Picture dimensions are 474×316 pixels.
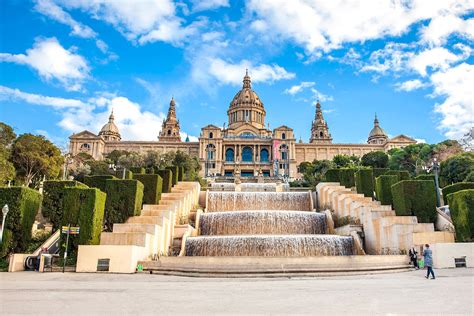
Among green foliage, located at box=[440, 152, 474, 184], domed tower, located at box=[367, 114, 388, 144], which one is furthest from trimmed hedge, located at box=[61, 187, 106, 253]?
domed tower, located at box=[367, 114, 388, 144]

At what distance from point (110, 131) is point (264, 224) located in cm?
9535

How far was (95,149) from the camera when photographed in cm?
9388

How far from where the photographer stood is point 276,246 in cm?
1759

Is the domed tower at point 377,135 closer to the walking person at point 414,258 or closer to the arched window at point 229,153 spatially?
the arched window at point 229,153

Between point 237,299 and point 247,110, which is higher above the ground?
point 247,110

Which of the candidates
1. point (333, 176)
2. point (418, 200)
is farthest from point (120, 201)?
point (333, 176)

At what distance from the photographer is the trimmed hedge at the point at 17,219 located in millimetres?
16250

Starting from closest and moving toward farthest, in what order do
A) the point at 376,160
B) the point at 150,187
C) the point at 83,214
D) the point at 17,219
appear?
the point at 83,214
the point at 17,219
the point at 150,187
the point at 376,160

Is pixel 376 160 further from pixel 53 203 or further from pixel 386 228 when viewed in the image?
pixel 53 203

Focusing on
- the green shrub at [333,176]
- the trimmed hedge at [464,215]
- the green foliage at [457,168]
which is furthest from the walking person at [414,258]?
the green foliage at [457,168]

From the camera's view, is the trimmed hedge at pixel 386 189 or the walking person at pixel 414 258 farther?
the trimmed hedge at pixel 386 189

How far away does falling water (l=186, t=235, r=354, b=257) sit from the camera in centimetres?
1755

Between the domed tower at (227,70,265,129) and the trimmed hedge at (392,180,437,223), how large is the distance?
85210 millimetres

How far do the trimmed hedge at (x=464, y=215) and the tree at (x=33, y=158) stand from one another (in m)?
39.9
